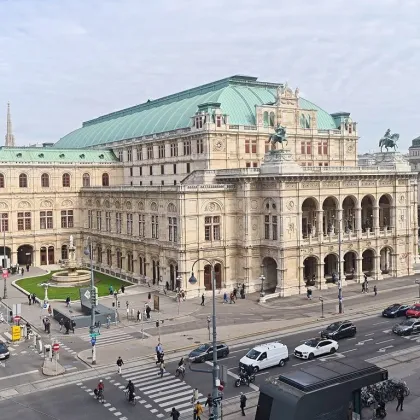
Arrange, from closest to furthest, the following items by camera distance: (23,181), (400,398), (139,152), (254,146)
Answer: (400,398) < (254,146) < (23,181) < (139,152)

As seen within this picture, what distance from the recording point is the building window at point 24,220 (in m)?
100

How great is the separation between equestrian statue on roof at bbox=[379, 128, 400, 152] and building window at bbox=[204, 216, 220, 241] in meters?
29.8

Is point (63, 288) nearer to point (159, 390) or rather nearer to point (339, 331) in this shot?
point (339, 331)

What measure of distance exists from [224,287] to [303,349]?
29764 mm

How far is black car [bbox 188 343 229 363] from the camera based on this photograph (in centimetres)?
4488

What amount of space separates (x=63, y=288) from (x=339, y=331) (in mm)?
42968

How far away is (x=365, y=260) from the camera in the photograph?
84938 millimetres

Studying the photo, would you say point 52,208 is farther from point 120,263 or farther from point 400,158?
point 400,158

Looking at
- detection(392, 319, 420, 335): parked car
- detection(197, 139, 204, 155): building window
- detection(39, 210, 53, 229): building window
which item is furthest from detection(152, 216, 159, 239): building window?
detection(392, 319, 420, 335): parked car

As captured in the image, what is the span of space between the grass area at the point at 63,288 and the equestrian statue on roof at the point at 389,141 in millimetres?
44086

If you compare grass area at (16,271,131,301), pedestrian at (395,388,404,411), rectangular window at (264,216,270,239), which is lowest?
pedestrian at (395,388,404,411)

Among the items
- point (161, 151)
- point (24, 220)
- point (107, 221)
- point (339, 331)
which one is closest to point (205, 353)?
point (339, 331)

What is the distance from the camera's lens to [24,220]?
331 ft

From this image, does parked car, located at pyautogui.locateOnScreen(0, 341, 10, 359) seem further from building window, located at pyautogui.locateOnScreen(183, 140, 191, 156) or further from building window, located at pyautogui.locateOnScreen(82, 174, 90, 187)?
building window, located at pyautogui.locateOnScreen(82, 174, 90, 187)
